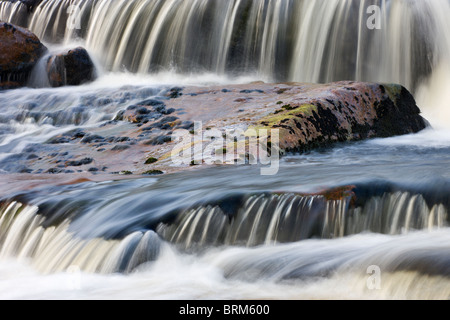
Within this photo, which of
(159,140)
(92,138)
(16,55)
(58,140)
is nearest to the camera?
(159,140)

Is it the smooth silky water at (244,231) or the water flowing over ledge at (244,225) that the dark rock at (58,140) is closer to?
the smooth silky water at (244,231)

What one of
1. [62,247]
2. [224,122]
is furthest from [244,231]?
[224,122]

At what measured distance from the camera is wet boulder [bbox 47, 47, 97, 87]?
40.1ft

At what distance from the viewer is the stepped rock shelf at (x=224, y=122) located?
22.8 feet

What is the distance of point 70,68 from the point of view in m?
12.5

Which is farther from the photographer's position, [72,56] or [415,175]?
[72,56]

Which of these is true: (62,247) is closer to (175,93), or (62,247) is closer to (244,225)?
(244,225)

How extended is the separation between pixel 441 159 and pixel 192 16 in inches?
312

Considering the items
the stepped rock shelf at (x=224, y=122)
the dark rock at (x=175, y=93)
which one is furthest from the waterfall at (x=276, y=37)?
the dark rock at (x=175, y=93)

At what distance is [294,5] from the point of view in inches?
472

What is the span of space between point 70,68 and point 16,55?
116 centimetres

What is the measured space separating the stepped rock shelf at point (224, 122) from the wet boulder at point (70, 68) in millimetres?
3346
